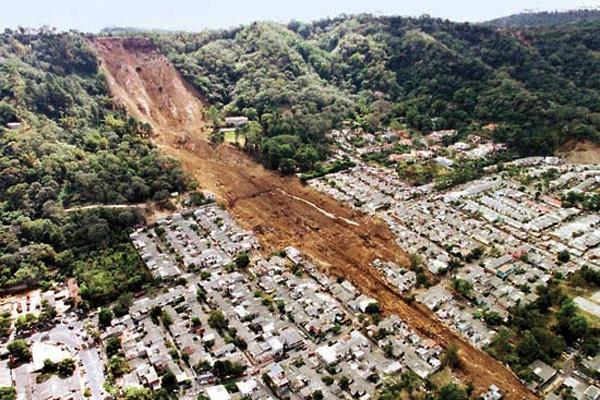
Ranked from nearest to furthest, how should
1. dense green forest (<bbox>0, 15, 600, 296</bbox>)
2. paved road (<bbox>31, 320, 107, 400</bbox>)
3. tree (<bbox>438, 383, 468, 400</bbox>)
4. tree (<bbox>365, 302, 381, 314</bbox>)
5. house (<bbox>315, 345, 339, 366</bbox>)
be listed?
1. tree (<bbox>438, 383, 468, 400</bbox>)
2. paved road (<bbox>31, 320, 107, 400</bbox>)
3. house (<bbox>315, 345, 339, 366</bbox>)
4. tree (<bbox>365, 302, 381, 314</bbox>)
5. dense green forest (<bbox>0, 15, 600, 296</bbox>)

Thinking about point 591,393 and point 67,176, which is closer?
point 591,393

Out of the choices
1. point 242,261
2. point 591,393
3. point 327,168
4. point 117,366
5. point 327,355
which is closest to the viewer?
point 591,393

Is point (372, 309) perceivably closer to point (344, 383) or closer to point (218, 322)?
point (344, 383)

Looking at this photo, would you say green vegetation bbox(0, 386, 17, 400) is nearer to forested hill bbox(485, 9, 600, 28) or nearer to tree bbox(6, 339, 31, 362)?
tree bbox(6, 339, 31, 362)

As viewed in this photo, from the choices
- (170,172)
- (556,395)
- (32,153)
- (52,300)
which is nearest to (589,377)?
(556,395)

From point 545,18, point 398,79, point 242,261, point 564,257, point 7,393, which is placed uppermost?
point 545,18

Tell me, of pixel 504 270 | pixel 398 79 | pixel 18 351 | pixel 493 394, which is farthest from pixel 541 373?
pixel 398 79

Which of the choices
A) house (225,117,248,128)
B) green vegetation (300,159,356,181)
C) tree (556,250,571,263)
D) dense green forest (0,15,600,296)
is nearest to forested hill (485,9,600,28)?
dense green forest (0,15,600,296)

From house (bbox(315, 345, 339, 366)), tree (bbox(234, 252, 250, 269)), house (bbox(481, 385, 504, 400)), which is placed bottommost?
house (bbox(481, 385, 504, 400))

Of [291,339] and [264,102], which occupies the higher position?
[264,102]
